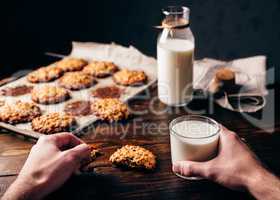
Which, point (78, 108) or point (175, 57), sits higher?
point (175, 57)

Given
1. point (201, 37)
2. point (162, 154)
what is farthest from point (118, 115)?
point (201, 37)

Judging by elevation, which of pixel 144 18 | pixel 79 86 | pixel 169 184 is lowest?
pixel 169 184

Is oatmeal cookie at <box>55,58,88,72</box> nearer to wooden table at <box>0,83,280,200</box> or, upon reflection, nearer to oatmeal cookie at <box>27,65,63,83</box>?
oatmeal cookie at <box>27,65,63,83</box>

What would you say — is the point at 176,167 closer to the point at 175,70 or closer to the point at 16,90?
the point at 175,70

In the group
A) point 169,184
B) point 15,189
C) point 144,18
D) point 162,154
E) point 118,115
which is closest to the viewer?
point 15,189

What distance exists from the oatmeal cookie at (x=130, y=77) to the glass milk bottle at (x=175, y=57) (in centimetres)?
16

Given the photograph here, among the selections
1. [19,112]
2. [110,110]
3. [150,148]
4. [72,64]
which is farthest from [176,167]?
[72,64]

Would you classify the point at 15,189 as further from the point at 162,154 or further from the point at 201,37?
the point at 201,37

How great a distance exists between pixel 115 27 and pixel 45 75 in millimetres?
840

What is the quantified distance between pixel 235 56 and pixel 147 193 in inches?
54.2

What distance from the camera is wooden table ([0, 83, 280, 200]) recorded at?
1107 mm

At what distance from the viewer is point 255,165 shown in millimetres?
1092

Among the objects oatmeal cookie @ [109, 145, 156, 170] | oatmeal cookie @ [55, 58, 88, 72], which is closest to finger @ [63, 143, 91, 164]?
oatmeal cookie @ [109, 145, 156, 170]

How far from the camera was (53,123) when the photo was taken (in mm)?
1431
